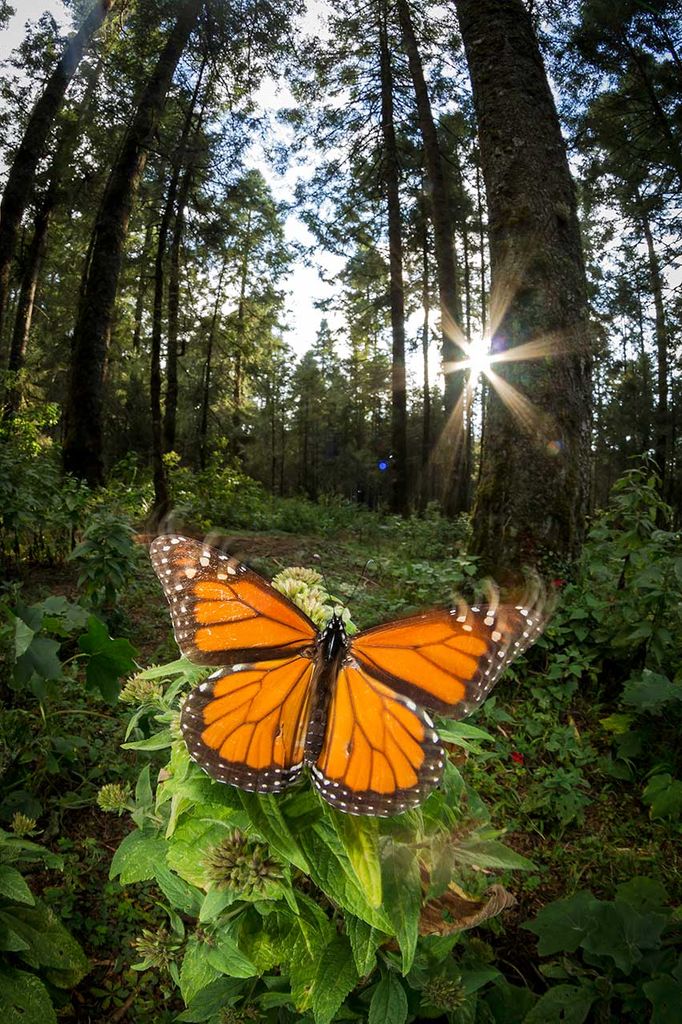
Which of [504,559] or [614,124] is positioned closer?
[504,559]

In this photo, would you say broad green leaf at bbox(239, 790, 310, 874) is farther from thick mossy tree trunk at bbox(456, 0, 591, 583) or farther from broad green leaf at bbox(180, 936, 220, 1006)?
thick mossy tree trunk at bbox(456, 0, 591, 583)

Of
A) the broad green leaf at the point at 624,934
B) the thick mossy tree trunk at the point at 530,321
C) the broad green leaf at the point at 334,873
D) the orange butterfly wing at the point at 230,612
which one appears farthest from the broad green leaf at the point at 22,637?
the thick mossy tree trunk at the point at 530,321

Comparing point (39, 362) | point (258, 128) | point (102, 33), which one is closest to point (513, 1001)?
point (258, 128)

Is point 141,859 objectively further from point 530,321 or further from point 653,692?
point 530,321

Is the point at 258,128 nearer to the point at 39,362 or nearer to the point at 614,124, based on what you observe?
the point at 614,124

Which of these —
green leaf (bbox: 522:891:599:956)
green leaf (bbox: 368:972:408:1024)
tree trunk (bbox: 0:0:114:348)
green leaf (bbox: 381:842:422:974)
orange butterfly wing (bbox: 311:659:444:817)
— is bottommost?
green leaf (bbox: 522:891:599:956)

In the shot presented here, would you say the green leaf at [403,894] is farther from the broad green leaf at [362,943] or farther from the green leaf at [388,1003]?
the green leaf at [388,1003]

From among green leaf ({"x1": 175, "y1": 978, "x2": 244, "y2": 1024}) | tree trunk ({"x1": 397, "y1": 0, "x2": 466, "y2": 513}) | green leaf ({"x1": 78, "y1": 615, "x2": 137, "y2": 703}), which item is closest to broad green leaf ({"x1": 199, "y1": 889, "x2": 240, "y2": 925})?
green leaf ({"x1": 175, "y1": 978, "x2": 244, "y2": 1024})
